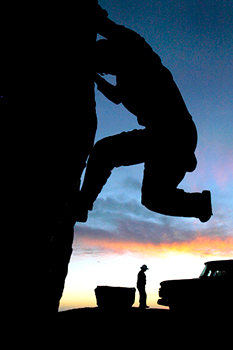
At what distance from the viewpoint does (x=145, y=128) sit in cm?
240

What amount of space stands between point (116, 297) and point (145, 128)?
864 centimetres

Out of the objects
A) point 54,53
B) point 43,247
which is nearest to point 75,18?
point 54,53

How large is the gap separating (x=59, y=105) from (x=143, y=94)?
3.03ft

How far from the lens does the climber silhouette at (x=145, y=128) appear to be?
2180mm

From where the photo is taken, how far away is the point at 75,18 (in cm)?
186

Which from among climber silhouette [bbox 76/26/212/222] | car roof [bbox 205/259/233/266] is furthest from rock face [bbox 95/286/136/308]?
climber silhouette [bbox 76/26/212/222]

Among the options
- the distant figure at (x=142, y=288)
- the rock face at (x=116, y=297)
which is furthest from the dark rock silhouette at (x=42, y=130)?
the distant figure at (x=142, y=288)

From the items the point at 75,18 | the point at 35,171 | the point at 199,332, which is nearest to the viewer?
the point at 35,171

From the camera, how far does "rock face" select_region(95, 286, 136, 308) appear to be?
908 cm

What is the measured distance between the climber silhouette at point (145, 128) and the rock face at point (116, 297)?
7892 millimetres

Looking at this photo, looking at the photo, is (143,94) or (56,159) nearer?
(56,159)

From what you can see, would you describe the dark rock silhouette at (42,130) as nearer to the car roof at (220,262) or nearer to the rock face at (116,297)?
the car roof at (220,262)

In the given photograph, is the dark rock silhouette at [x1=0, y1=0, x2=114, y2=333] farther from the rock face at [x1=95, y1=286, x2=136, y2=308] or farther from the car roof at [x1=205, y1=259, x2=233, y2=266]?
the rock face at [x1=95, y1=286, x2=136, y2=308]

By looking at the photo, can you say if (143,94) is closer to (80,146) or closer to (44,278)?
(80,146)
